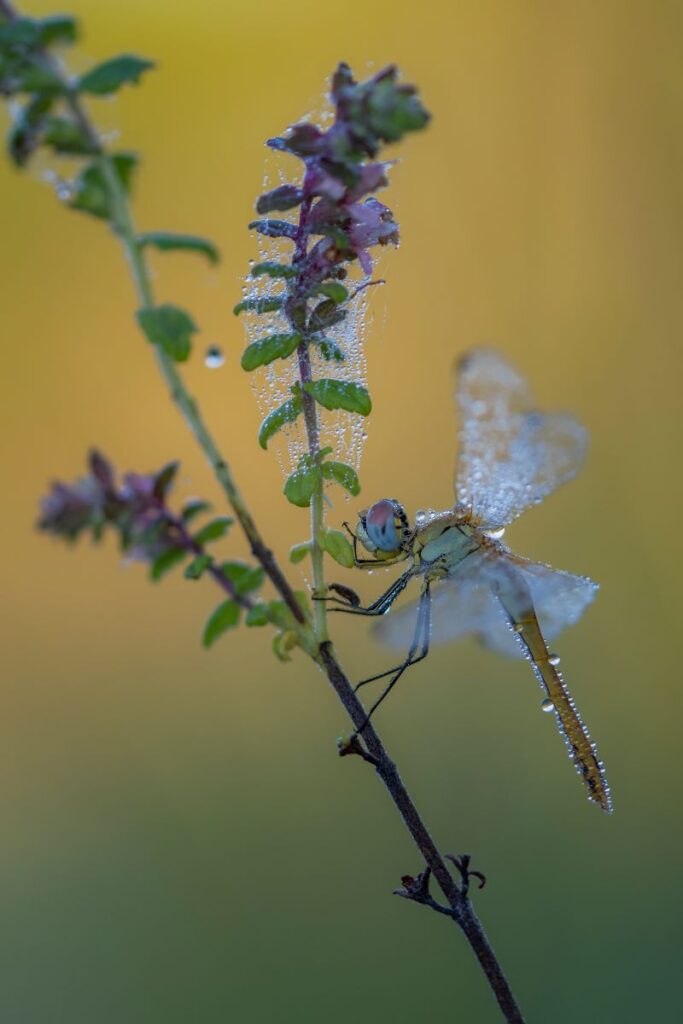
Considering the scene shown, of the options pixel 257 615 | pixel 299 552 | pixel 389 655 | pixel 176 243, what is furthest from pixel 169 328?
pixel 389 655

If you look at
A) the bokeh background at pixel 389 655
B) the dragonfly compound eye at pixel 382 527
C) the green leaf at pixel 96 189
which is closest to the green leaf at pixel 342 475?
the green leaf at pixel 96 189

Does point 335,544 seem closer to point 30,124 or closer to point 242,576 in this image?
point 242,576

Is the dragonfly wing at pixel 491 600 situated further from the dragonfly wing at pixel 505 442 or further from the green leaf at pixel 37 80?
the green leaf at pixel 37 80

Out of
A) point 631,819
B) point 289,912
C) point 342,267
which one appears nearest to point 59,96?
point 342,267

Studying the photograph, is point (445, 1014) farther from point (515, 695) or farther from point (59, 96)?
point (59, 96)

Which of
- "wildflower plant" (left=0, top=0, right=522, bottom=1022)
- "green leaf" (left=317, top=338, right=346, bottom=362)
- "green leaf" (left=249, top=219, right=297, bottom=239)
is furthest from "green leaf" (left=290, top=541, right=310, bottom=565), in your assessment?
"green leaf" (left=249, top=219, right=297, bottom=239)
